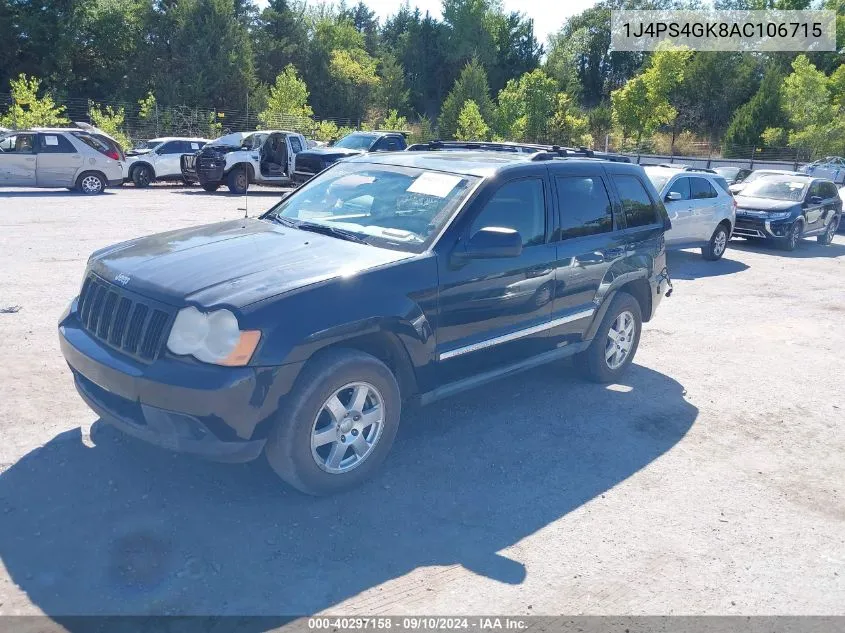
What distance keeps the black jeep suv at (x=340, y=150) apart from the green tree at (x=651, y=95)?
23667 mm

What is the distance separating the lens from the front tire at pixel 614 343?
603cm

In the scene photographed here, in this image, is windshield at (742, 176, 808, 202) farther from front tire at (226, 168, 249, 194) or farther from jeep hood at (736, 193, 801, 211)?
front tire at (226, 168, 249, 194)

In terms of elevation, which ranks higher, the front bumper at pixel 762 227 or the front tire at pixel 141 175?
the front tire at pixel 141 175

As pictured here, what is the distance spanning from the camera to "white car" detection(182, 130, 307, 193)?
67.6ft

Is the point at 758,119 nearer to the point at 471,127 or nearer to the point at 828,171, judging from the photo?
the point at 828,171

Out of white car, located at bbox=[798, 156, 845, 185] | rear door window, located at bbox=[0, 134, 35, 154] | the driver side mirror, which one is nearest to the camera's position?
the driver side mirror

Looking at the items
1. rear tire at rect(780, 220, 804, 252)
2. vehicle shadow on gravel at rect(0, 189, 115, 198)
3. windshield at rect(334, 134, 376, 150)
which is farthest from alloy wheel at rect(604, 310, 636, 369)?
windshield at rect(334, 134, 376, 150)

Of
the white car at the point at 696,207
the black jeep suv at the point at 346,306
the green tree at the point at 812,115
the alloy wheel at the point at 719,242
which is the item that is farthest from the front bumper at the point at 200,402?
the green tree at the point at 812,115

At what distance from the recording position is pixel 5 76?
42094mm

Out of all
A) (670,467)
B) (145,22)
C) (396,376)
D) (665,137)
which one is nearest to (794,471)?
(670,467)

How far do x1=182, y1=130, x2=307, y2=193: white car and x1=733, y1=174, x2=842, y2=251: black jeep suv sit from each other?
41.6ft

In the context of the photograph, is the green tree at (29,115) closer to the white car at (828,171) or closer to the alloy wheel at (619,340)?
the alloy wheel at (619,340)

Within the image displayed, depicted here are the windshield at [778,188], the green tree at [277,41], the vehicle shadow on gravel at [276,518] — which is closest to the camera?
the vehicle shadow on gravel at [276,518]

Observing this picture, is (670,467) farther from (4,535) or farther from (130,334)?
(4,535)
